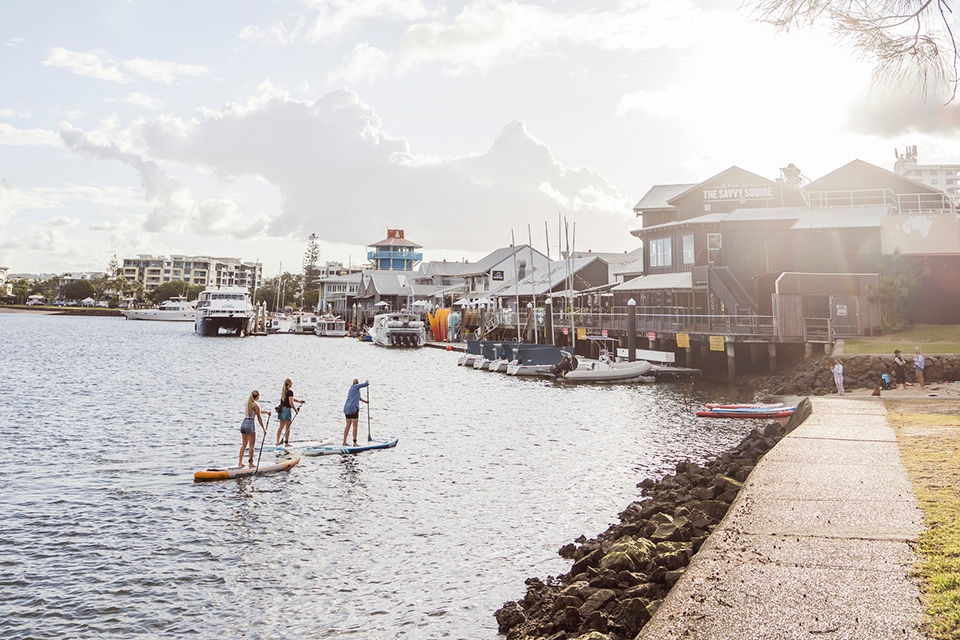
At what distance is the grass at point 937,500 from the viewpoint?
5.97m

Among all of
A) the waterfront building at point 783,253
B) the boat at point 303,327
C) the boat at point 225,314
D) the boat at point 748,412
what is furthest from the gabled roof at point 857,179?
the boat at point 303,327

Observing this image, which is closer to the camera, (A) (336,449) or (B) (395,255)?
(A) (336,449)

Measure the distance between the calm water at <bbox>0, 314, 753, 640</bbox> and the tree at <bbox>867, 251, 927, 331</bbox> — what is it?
12.6m

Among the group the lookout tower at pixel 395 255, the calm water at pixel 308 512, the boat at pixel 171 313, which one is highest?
the lookout tower at pixel 395 255

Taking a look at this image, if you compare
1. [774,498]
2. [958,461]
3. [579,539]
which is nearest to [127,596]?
[579,539]

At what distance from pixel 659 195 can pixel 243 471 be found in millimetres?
49084

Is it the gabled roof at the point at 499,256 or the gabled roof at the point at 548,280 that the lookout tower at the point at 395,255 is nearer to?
the gabled roof at the point at 499,256

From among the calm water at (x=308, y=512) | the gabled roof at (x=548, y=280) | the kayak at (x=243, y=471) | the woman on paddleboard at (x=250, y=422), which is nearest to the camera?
the calm water at (x=308, y=512)

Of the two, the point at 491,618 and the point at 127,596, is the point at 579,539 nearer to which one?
the point at 491,618

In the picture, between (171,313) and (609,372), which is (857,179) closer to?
(609,372)

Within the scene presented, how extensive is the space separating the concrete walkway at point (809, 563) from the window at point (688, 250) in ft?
127

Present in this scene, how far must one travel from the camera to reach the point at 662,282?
4916 centimetres

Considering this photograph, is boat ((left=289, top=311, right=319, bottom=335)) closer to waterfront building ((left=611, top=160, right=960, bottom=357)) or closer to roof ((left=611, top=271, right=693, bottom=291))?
waterfront building ((left=611, top=160, right=960, bottom=357))

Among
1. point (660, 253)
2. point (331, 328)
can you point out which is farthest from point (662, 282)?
point (331, 328)
